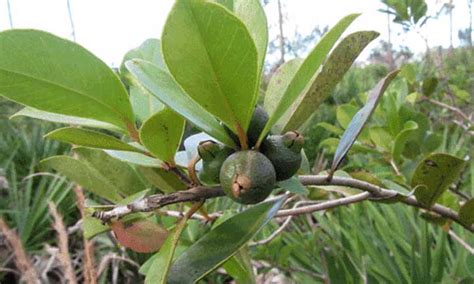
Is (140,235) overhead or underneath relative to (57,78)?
underneath

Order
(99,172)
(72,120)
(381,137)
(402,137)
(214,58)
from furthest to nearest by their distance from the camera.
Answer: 1. (381,137)
2. (402,137)
3. (99,172)
4. (72,120)
5. (214,58)

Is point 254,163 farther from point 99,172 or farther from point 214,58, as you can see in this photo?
point 99,172

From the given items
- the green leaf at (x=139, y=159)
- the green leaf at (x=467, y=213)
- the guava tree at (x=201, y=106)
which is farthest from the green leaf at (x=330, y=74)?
the green leaf at (x=467, y=213)

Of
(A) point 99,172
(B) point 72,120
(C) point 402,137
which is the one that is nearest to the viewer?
(B) point 72,120

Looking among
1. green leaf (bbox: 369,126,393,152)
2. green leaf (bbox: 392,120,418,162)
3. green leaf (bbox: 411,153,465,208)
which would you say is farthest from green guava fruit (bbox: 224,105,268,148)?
green leaf (bbox: 369,126,393,152)

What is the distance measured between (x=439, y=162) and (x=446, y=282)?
1.91ft

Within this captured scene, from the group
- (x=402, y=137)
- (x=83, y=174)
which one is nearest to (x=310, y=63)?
(x=83, y=174)

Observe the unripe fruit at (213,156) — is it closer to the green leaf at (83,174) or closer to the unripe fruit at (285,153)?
the unripe fruit at (285,153)

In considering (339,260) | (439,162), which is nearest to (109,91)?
(439,162)

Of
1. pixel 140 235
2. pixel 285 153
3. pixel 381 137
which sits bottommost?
pixel 381 137

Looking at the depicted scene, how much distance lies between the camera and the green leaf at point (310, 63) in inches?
13.9

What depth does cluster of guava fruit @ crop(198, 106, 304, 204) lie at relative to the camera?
1.18 feet

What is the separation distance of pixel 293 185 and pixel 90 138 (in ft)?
0.55

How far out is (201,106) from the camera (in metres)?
0.38
